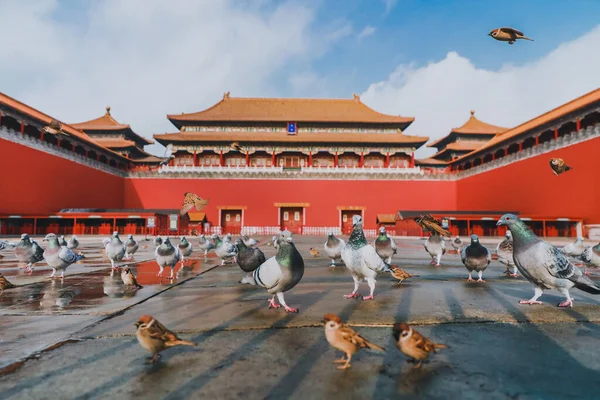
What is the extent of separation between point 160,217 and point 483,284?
23.4 metres

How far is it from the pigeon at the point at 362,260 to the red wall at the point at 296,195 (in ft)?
82.0

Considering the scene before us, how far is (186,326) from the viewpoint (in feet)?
9.95

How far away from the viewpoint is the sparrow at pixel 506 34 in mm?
6219

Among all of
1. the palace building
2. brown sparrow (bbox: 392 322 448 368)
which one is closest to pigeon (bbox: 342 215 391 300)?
brown sparrow (bbox: 392 322 448 368)

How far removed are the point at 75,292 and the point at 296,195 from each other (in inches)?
984

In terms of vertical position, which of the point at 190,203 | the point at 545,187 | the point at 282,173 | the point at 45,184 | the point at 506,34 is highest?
the point at 282,173

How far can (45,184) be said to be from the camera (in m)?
21.8

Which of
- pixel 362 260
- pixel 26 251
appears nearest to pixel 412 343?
pixel 362 260

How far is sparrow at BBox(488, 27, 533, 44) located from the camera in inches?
245

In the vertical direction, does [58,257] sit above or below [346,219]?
below

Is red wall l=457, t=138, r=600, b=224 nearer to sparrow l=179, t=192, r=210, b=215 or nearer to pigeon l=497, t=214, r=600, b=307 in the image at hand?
pigeon l=497, t=214, r=600, b=307

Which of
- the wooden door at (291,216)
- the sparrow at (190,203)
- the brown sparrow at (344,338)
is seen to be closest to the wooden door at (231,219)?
the wooden door at (291,216)

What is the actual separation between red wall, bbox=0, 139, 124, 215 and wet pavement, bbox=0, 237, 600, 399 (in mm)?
19380

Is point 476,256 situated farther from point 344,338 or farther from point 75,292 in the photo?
point 75,292
